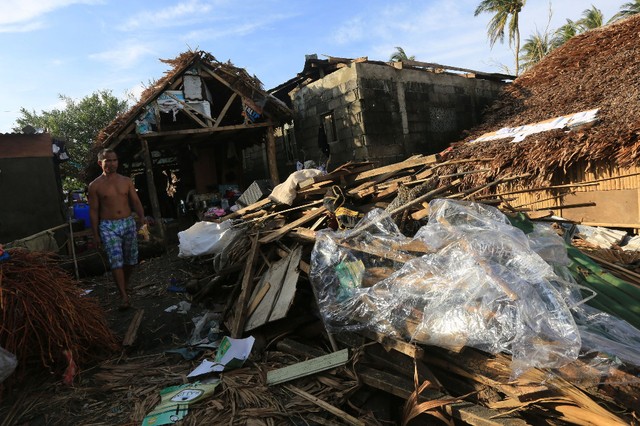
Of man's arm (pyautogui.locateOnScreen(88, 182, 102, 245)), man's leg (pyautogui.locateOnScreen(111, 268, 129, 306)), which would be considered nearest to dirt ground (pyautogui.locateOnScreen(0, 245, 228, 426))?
man's leg (pyautogui.locateOnScreen(111, 268, 129, 306))

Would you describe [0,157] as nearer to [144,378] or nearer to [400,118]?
[144,378]

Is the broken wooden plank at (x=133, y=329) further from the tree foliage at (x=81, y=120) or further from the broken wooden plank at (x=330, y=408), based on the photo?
the tree foliage at (x=81, y=120)

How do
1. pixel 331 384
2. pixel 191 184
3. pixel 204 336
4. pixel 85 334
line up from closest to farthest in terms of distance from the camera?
pixel 331 384, pixel 85 334, pixel 204 336, pixel 191 184

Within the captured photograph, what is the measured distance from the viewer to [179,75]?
27.2 ft

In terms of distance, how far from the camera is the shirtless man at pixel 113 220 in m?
4.47

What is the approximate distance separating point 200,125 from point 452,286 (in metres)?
8.03

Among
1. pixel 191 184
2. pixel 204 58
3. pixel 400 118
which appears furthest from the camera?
pixel 191 184

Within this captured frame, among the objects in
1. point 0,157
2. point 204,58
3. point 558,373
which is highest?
point 204,58

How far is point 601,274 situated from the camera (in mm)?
2988

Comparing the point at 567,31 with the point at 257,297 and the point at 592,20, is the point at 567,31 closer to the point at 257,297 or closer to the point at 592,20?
the point at 592,20

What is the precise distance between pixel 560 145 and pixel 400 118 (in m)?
3.54

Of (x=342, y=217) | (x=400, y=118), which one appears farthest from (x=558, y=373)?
(x=400, y=118)

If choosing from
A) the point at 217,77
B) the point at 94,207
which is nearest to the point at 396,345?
the point at 94,207

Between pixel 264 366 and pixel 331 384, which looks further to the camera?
pixel 264 366
